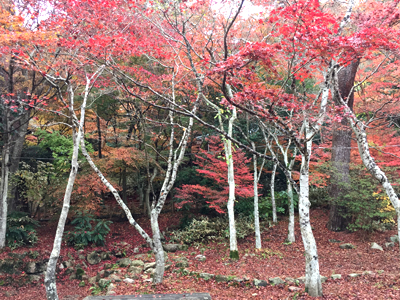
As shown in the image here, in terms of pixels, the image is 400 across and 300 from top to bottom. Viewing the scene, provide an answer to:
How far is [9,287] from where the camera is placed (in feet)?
25.5

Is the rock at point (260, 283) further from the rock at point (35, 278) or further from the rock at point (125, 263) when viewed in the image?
the rock at point (35, 278)

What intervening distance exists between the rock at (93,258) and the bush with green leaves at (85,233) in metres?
0.74

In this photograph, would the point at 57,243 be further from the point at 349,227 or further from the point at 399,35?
the point at 349,227

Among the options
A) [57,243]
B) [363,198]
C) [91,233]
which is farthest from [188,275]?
[363,198]

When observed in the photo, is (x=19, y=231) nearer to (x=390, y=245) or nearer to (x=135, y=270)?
(x=135, y=270)

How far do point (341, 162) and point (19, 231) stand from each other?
11949mm

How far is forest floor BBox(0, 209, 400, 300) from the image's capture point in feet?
17.0

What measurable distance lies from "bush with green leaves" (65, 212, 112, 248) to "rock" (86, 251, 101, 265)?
0.74 meters

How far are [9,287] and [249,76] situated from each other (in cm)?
894

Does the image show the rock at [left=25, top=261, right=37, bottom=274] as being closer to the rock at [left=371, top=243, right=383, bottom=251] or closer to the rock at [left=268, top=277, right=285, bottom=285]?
the rock at [left=268, top=277, right=285, bottom=285]

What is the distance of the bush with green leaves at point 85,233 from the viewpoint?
33.7 feet

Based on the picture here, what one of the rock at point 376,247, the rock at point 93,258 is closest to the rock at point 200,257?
the rock at point 93,258

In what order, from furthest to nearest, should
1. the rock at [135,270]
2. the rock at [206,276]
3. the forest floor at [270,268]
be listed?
the rock at [135,270]
the rock at [206,276]
the forest floor at [270,268]

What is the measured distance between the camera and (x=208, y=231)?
35.4 ft
